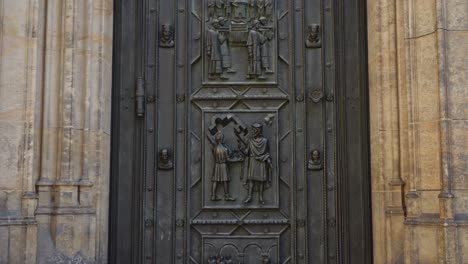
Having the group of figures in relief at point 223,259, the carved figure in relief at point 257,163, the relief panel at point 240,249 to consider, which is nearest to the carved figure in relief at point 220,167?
the carved figure in relief at point 257,163

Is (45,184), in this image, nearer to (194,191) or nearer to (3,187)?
(3,187)

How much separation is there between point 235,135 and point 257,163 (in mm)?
405

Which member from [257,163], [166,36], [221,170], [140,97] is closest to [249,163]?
[257,163]

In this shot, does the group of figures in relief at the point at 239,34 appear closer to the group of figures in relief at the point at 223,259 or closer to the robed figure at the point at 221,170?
the robed figure at the point at 221,170

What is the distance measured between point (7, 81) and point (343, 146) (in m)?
3.55

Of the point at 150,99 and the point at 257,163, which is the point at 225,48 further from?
the point at 257,163

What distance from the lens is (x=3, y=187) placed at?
5.95 meters

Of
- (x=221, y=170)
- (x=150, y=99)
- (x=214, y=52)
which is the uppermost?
(x=214, y=52)

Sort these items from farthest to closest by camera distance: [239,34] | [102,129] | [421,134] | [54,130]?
[239,34] → [102,129] → [54,130] → [421,134]

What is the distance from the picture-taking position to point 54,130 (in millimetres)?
6406

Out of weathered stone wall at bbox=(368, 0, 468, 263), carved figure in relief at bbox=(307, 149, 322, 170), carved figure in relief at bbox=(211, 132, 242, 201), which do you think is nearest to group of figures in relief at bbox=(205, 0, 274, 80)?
carved figure in relief at bbox=(211, 132, 242, 201)

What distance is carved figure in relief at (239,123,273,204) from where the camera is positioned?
270 inches

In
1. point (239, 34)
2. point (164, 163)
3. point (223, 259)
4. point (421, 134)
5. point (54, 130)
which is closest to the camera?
point (421, 134)

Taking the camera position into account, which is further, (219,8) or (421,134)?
(219,8)
